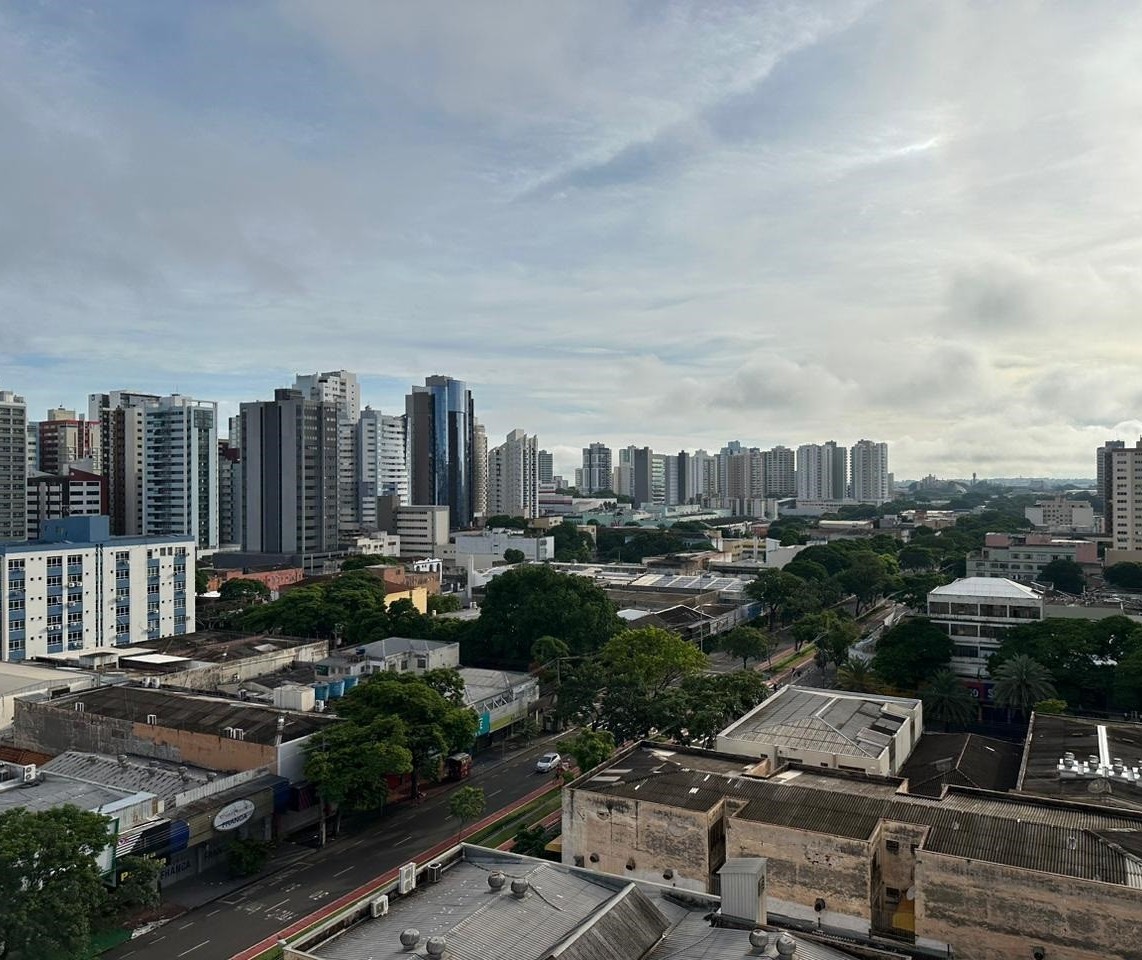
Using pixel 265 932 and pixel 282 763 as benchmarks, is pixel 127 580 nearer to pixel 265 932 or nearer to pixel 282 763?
pixel 282 763

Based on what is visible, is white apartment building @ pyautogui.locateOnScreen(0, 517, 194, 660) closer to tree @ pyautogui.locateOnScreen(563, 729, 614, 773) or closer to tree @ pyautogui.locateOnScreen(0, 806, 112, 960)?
tree @ pyautogui.locateOnScreen(0, 806, 112, 960)

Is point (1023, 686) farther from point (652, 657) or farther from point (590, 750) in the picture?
point (590, 750)

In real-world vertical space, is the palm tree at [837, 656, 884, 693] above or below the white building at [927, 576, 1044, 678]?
below

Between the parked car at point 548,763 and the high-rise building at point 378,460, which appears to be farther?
the high-rise building at point 378,460

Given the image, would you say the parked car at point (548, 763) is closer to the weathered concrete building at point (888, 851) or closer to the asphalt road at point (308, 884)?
the asphalt road at point (308, 884)

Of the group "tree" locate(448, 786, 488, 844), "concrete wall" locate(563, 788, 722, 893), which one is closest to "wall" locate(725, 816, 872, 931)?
"concrete wall" locate(563, 788, 722, 893)

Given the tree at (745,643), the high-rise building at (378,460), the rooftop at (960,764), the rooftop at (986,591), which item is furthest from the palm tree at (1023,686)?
the high-rise building at (378,460)
